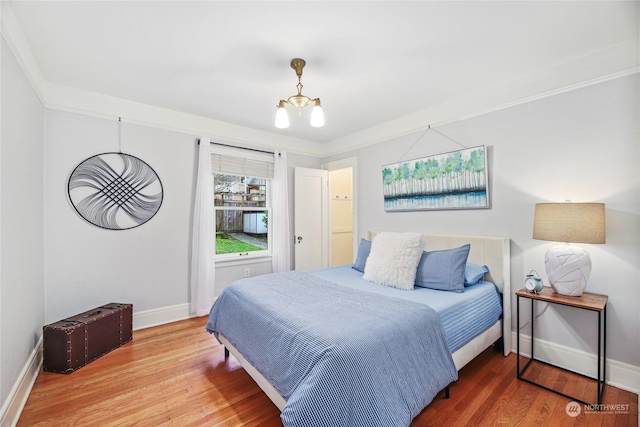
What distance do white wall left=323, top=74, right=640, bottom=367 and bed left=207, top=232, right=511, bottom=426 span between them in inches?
11.2

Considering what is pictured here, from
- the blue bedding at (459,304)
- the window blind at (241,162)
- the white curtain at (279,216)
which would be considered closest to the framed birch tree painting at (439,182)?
the blue bedding at (459,304)

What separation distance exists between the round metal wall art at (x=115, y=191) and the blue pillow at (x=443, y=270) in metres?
2.89

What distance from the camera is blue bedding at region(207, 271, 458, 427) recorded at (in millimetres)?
1268

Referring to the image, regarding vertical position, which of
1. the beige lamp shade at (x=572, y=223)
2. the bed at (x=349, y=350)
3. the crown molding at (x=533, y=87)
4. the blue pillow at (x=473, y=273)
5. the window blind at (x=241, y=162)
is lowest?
the bed at (x=349, y=350)

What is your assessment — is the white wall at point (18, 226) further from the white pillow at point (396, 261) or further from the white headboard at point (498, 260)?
the white headboard at point (498, 260)

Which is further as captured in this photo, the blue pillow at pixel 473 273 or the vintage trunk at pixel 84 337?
the blue pillow at pixel 473 273

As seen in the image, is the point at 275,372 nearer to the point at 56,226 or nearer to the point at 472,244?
the point at 472,244

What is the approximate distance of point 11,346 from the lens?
68.8 inches

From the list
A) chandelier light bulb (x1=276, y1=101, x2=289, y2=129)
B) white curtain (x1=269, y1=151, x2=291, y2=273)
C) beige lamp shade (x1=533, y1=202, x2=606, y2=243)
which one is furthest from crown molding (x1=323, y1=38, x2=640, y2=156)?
chandelier light bulb (x1=276, y1=101, x2=289, y2=129)

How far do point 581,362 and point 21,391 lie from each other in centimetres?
395

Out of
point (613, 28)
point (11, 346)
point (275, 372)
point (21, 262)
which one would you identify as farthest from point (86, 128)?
point (613, 28)

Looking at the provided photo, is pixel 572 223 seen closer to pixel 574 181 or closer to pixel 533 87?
pixel 574 181

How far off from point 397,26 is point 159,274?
330 centimetres

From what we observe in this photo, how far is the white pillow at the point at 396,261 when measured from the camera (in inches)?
95.8
